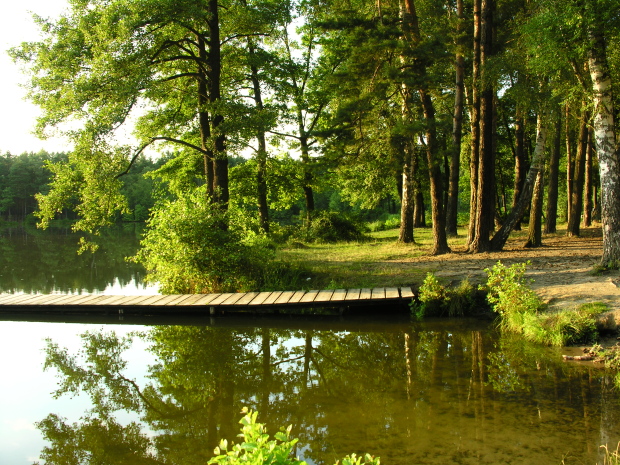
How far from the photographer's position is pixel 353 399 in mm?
5625

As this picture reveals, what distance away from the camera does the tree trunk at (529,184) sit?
41.8ft

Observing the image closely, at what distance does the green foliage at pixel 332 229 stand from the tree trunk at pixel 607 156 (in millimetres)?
12265

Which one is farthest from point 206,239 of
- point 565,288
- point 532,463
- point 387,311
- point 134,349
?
point 532,463

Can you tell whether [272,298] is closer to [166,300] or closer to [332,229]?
[166,300]

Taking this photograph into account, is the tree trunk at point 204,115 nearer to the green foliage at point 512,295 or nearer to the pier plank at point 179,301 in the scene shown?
the pier plank at point 179,301

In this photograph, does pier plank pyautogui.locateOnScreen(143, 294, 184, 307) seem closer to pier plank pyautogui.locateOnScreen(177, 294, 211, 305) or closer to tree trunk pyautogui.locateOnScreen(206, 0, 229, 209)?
pier plank pyautogui.locateOnScreen(177, 294, 211, 305)

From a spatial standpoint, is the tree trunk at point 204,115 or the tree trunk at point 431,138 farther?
the tree trunk at point 204,115

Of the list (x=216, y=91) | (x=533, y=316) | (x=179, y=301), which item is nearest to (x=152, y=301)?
(x=179, y=301)

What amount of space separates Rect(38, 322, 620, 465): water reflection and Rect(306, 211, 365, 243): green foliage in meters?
12.4

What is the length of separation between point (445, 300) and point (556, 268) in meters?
3.12

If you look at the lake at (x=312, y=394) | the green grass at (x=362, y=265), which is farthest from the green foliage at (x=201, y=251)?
the lake at (x=312, y=394)

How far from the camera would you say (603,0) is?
310 inches

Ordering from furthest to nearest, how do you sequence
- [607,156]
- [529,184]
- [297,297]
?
[529,184] → [297,297] → [607,156]

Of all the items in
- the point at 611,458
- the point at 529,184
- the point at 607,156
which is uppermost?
the point at 607,156
